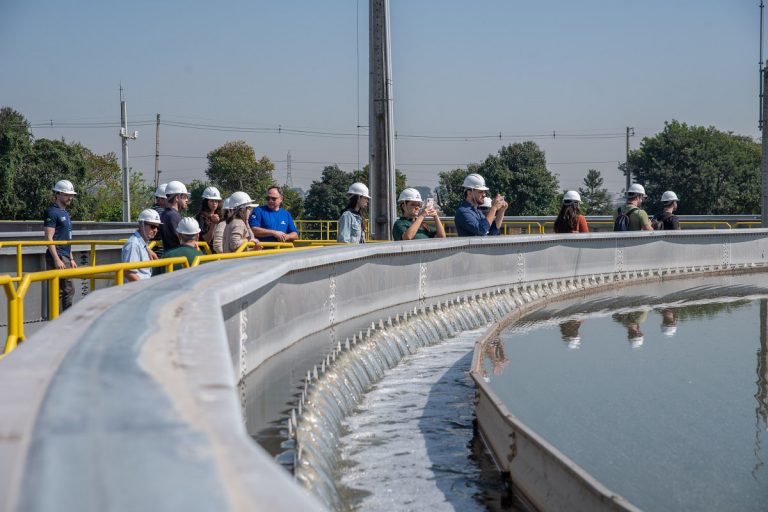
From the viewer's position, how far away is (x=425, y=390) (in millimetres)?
9617

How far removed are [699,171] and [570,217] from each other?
77348mm

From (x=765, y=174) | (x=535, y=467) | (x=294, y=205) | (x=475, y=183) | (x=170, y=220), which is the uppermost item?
(x=294, y=205)

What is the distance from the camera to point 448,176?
10025 centimetres

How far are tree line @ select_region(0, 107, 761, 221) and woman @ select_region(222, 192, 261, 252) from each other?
6339cm

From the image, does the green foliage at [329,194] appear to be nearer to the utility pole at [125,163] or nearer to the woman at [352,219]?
the utility pole at [125,163]

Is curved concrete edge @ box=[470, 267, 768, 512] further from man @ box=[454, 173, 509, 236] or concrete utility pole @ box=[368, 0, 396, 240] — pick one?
concrete utility pole @ box=[368, 0, 396, 240]

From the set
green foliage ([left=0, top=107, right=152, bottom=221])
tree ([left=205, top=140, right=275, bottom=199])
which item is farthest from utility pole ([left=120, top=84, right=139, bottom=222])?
tree ([left=205, top=140, right=275, bottom=199])

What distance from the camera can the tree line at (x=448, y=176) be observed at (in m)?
80.9

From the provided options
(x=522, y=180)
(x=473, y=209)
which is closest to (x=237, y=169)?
(x=522, y=180)

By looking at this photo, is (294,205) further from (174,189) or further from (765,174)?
(174,189)

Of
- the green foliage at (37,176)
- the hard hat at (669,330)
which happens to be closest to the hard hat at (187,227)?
the hard hat at (669,330)

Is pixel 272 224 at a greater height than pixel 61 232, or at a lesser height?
greater

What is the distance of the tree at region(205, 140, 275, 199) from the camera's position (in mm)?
102000

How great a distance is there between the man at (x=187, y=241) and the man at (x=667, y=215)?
12352 millimetres
